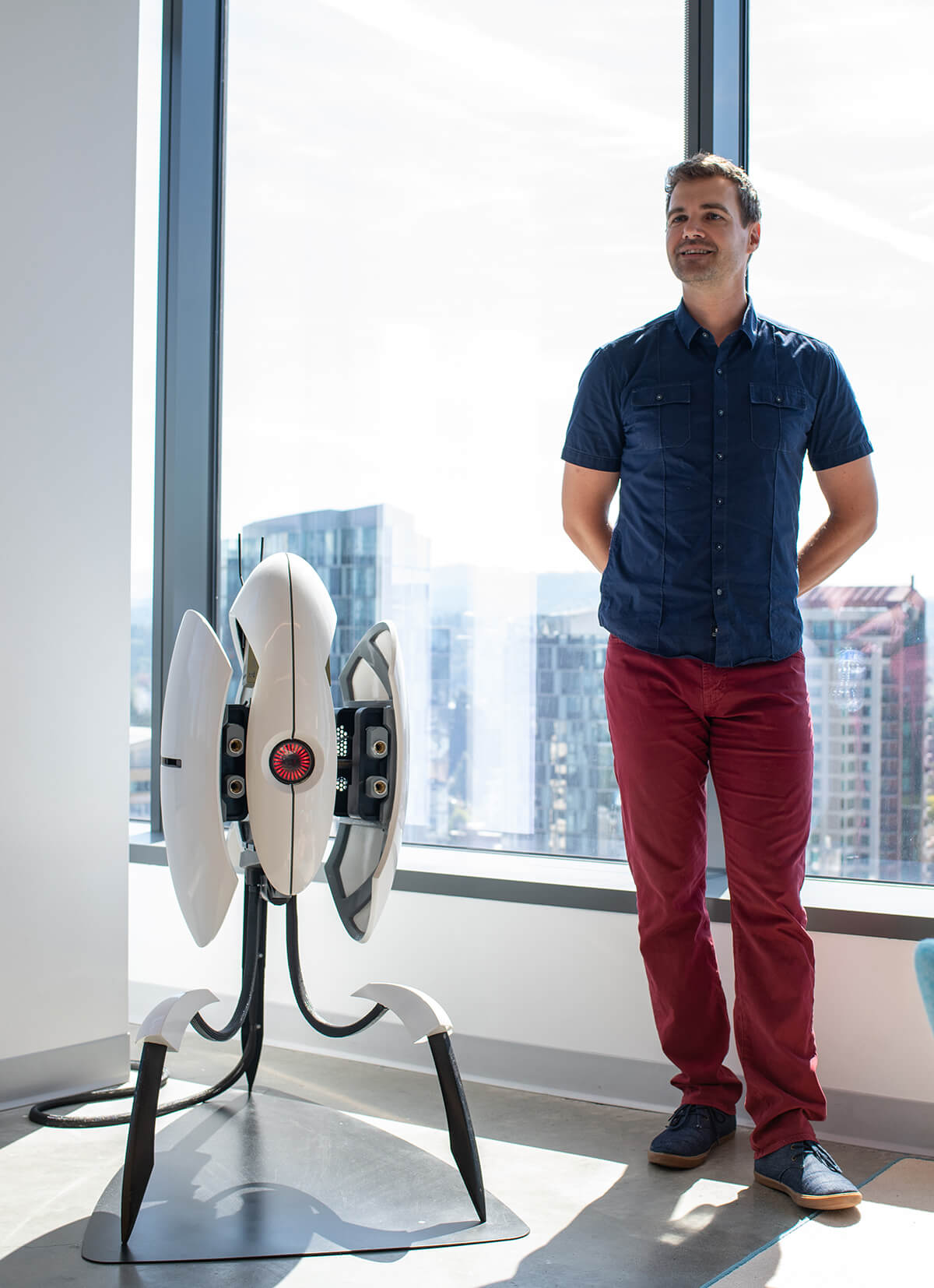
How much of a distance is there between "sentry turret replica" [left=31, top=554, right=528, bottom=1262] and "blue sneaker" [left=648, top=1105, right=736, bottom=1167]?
12.0 inches

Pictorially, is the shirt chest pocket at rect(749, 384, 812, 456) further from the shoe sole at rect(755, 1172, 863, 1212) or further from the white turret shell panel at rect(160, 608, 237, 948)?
the shoe sole at rect(755, 1172, 863, 1212)

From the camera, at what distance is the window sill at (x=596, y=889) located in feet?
6.66

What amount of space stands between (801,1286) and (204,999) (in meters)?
0.90

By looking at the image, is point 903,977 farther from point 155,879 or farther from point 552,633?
point 155,879

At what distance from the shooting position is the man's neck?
197 centimetres

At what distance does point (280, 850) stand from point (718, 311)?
113 cm

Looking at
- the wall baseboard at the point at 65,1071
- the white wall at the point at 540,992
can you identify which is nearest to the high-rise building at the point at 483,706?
the white wall at the point at 540,992

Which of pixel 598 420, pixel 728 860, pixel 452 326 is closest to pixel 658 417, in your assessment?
pixel 598 420

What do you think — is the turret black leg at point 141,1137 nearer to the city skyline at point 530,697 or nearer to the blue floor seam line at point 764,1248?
the blue floor seam line at point 764,1248

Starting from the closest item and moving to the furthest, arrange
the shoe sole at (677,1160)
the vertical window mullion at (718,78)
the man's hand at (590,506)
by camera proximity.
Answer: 1. the shoe sole at (677,1160)
2. the man's hand at (590,506)
3. the vertical window mullion at (718,78)

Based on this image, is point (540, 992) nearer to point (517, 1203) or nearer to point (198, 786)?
point (517, 1203)

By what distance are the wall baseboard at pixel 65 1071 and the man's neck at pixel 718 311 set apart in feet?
5.69

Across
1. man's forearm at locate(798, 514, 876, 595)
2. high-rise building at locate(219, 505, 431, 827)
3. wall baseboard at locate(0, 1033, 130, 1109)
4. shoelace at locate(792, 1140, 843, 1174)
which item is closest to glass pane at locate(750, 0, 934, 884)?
man's forearm at locate(798, 514, 876, 595)

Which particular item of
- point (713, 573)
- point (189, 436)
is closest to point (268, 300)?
point (189, 436)
